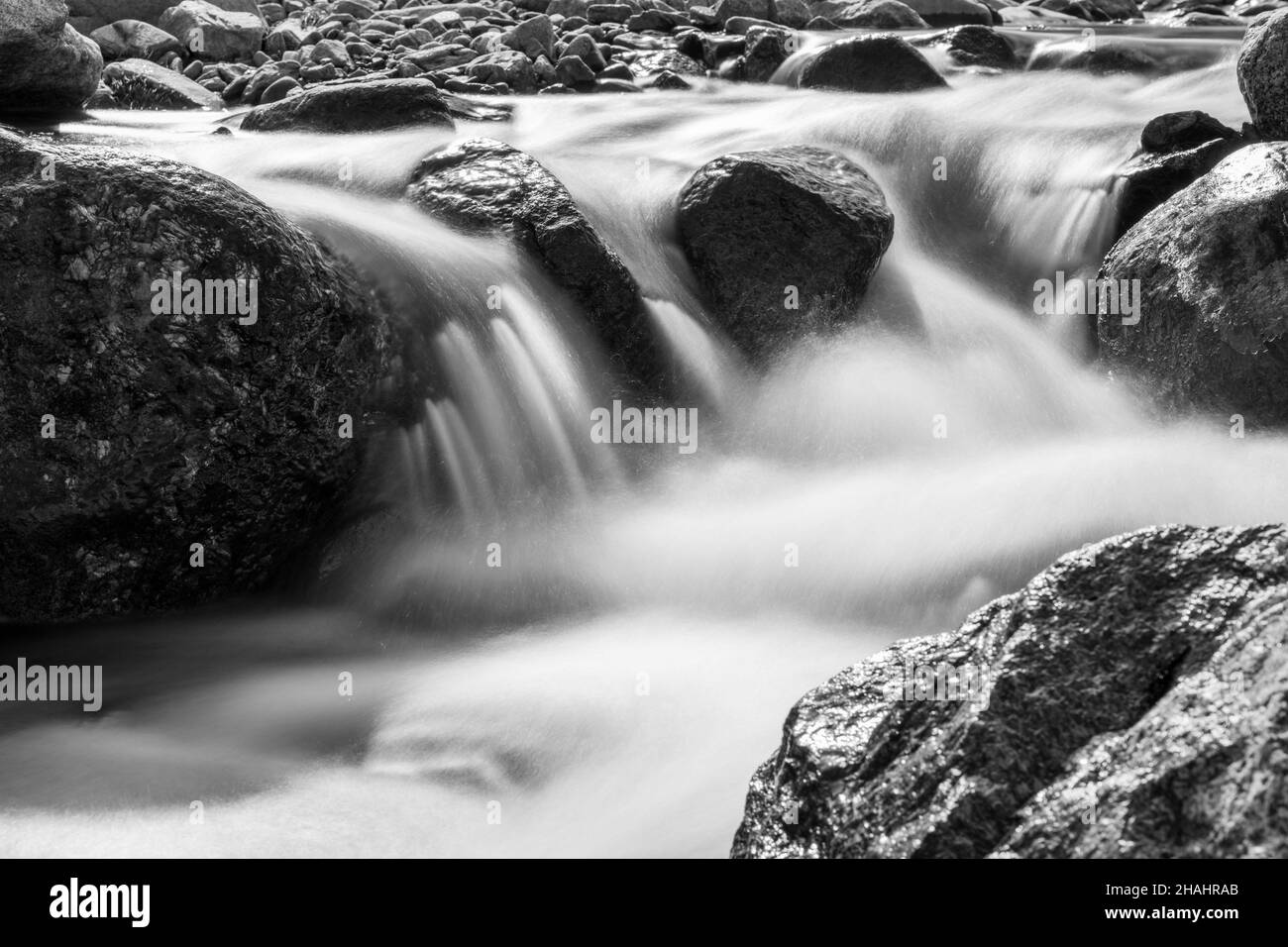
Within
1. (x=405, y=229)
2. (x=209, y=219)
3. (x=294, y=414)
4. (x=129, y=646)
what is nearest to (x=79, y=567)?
(x=129, y=646)

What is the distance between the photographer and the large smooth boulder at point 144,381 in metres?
5.33

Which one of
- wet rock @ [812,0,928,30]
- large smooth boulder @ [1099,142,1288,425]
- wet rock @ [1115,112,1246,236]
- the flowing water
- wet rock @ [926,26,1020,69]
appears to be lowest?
the flowing water

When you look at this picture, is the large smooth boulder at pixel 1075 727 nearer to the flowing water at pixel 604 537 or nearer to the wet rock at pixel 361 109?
the flowing water at pixel 604 537

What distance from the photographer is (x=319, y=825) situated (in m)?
4.04

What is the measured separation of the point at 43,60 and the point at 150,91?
2.56 m

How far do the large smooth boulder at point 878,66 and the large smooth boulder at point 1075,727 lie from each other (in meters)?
9.04

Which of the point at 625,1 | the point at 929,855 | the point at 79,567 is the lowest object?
the point at 79,567

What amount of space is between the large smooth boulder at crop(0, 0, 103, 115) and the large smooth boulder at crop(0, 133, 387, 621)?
174 inches

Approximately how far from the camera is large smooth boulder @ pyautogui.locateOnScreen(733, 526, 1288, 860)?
7.91 ft

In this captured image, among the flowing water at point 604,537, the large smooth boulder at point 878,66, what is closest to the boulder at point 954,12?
the large smooth boulder at point 878,66

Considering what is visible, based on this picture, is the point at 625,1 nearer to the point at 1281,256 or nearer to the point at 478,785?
the point at 1281,256

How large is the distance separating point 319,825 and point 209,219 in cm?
290

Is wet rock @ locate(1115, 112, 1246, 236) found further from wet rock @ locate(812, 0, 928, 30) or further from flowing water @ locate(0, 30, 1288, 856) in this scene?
wet rock @ locate(812, 0, 928, 30)

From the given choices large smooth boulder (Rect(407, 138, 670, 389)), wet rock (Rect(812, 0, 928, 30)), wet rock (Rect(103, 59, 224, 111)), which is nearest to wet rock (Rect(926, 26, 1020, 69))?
wet rock (Rect(812, 0, 928, 30))
